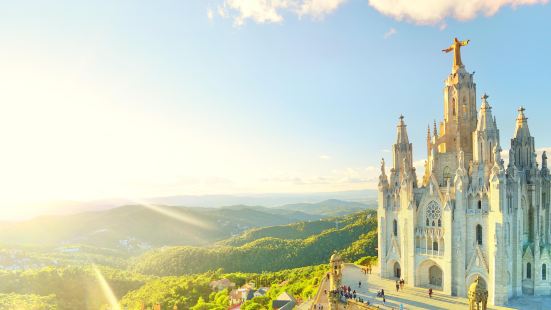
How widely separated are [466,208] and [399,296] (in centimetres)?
1072

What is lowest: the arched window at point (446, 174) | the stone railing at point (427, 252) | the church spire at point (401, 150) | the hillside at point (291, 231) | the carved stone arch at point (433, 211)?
the hillside at point (291, 231)

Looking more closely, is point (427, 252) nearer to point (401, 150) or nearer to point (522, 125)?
point (401, 150)

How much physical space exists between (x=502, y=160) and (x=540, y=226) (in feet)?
30.0

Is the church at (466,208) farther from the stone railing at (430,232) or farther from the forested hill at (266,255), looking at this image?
the forested hill at (266,255)

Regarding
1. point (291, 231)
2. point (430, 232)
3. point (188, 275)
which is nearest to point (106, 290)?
point (188, 275)

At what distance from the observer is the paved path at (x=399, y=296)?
102 feet

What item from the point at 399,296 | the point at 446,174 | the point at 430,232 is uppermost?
the point at 446,174

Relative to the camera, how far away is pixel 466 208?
3338 centimetres

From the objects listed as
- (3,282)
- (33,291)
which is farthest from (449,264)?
(3,282)

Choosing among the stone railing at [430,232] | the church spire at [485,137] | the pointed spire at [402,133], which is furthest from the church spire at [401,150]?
the church spire at [485,137]

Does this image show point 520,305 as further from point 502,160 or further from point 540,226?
point 502,160

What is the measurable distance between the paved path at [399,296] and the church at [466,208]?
137cm

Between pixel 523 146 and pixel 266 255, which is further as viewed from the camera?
pixel 266 255

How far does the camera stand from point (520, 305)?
100 ft
